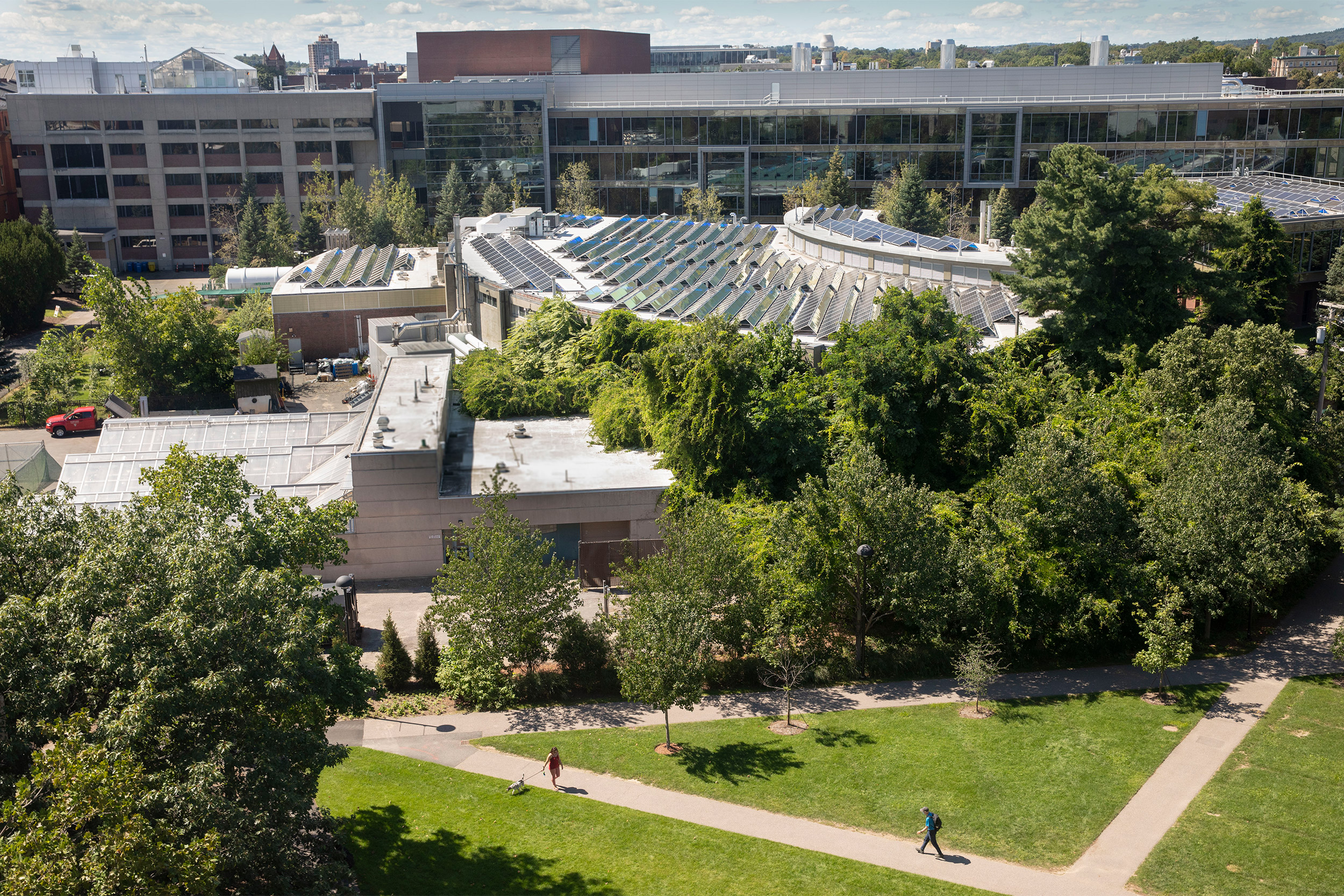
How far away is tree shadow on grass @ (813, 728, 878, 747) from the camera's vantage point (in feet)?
98.0

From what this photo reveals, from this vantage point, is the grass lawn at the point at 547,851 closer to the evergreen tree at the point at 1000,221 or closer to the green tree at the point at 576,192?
the evergreen tree at the point at 1000,221

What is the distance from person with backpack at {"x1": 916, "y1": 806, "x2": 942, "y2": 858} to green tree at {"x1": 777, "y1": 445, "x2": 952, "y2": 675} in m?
8.02

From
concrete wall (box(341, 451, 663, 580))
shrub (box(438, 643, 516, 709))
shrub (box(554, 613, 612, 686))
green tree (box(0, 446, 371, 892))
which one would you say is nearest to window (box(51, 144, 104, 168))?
concrete wall (box(341, 451, 663, 580))

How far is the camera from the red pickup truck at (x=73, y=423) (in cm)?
5959

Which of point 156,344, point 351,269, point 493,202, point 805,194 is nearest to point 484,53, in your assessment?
point 493,202

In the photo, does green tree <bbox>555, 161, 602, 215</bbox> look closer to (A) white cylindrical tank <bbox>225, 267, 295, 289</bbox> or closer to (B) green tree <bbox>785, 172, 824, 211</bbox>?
(B) green tree <bbox>785, 172, 824, 211</bbox>

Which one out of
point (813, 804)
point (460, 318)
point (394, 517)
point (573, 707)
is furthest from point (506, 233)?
point (813, 804)

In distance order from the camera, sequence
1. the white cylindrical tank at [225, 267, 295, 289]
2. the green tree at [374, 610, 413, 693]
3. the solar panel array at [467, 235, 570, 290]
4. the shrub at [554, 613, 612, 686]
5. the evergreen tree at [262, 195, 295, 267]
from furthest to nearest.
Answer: the evergreen tree at [262, 195, 295, 267]
the white cylindrical tank at [225, 267, 295, 289]
the solar panel array at [467, 235, 570, 290]
the shrub at [554, 613, 612, 686]
the green tree at [374, 610, 413, 693]

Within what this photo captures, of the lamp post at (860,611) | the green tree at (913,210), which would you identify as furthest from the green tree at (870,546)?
the green tree at (913,210)

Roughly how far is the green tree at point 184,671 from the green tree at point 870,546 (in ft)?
52.0

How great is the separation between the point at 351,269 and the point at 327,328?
631cm

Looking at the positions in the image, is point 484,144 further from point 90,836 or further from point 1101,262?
point 90,836

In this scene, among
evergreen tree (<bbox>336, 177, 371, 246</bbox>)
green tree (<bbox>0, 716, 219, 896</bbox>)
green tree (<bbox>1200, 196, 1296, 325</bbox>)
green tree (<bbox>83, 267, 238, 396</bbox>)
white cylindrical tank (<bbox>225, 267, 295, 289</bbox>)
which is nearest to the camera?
green tree (<bbox>0, 716, 219, 896</bbox>)

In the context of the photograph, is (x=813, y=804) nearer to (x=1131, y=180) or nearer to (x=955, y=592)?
(x=955, y=592)
